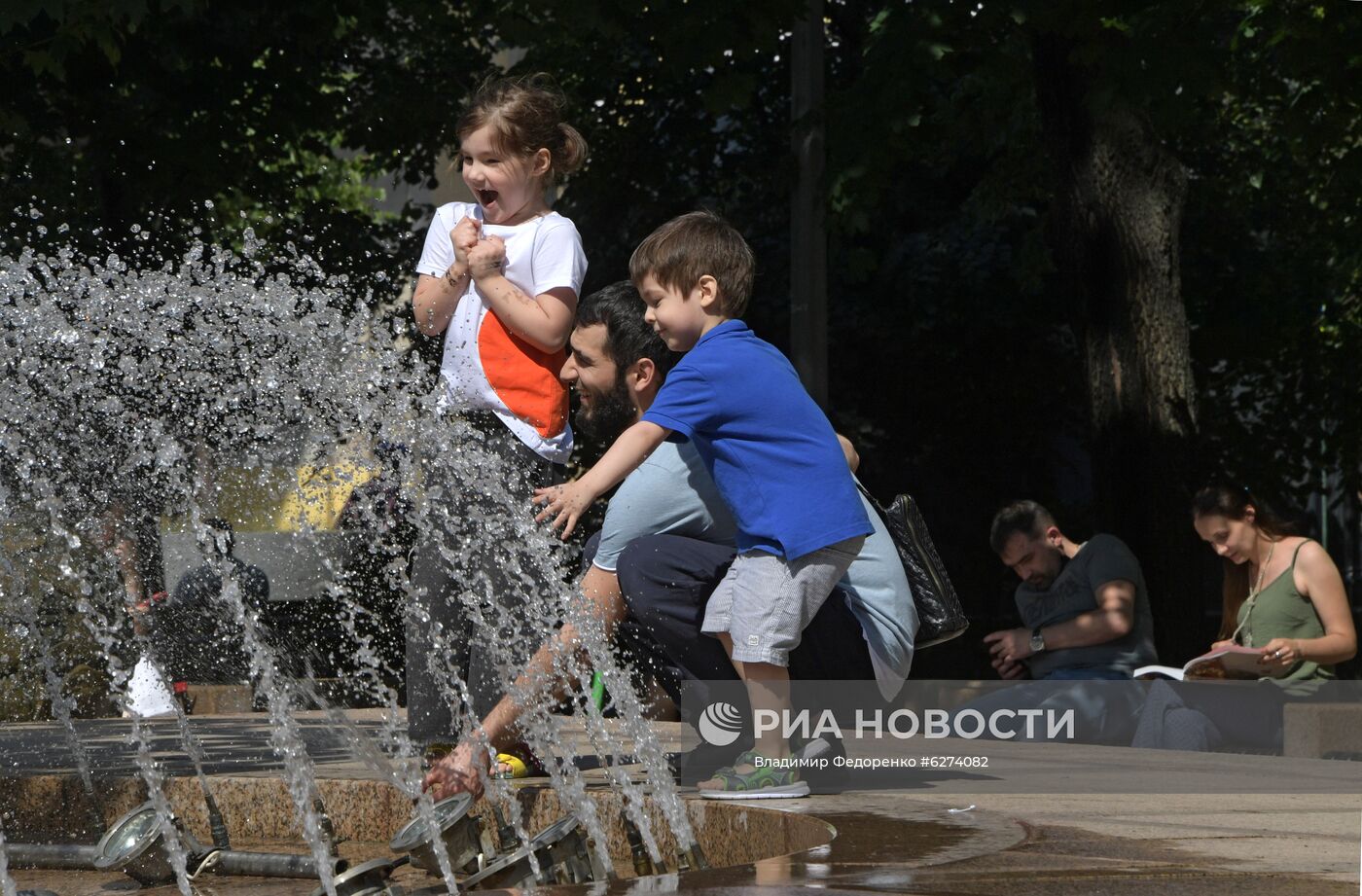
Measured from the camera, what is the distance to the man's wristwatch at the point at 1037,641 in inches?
293

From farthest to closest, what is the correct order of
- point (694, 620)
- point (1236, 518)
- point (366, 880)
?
point (1236, 518) → point (694, 620) → point (366, 880)

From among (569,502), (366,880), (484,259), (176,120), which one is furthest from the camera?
(176,120)

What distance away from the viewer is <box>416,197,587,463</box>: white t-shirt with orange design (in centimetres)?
462

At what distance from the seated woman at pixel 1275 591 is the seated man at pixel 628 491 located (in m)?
2.76

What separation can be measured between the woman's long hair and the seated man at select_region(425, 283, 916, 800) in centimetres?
289

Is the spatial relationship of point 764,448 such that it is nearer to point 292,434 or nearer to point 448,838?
point 448,838

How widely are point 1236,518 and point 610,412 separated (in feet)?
10.4

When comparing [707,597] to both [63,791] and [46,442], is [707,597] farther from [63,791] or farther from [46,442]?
[46,442]

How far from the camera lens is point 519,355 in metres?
4.67

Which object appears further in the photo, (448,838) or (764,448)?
(764,448)

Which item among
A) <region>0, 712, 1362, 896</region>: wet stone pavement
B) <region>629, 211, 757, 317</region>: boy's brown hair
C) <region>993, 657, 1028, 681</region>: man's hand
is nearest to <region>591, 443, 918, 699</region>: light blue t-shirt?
<region>0, 712, 1362, 896</region>: wet stone pavement

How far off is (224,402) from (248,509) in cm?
377

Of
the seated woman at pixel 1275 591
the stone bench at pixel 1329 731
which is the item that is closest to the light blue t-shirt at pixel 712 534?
the stone bench at pixel 1329 731

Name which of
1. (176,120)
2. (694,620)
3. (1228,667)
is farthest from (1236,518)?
(176,120)
